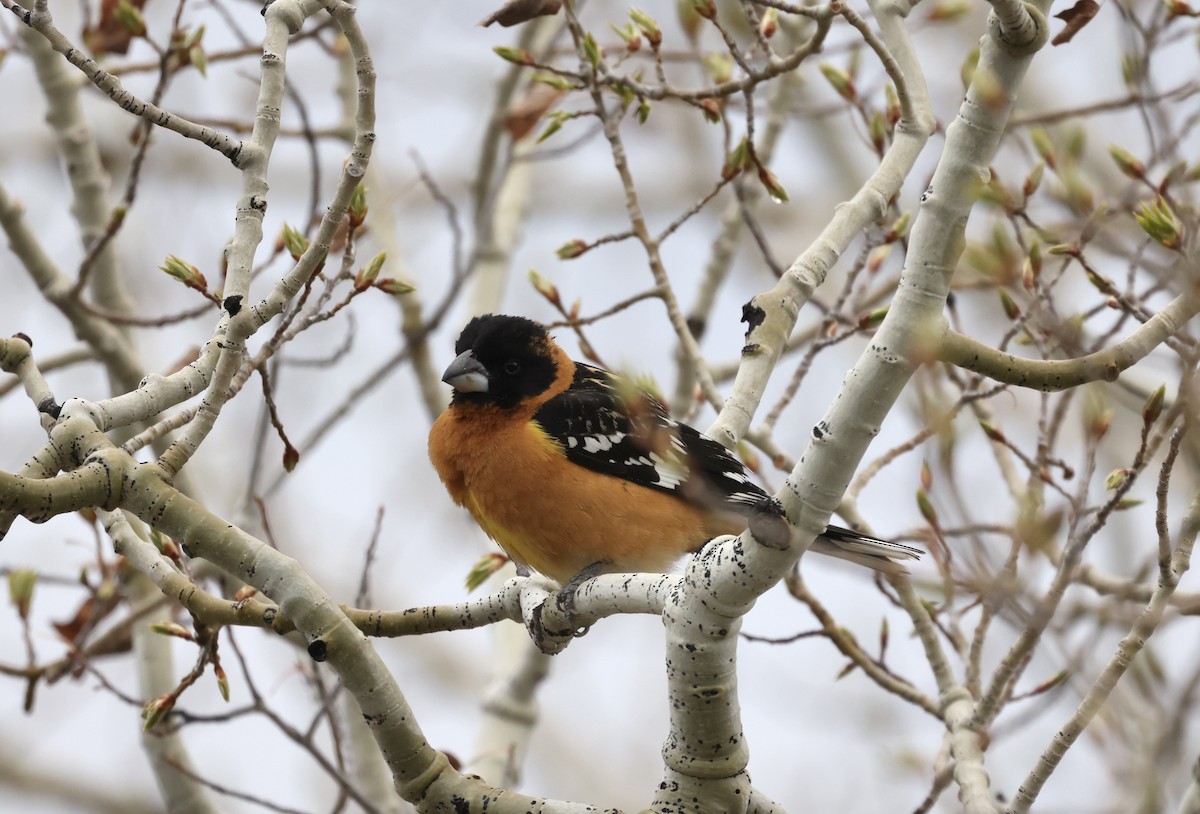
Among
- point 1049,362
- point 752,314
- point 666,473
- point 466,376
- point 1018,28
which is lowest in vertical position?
point 1049,362

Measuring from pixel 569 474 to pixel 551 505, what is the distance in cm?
20

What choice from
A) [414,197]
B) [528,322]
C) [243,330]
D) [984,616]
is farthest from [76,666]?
[414,197]

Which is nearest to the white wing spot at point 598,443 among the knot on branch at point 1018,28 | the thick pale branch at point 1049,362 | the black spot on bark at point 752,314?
the black spot on bark at point 752,314

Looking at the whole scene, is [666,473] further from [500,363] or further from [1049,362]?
[1049,362]

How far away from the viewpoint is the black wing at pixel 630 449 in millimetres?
5422

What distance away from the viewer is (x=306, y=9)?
13.8 feet

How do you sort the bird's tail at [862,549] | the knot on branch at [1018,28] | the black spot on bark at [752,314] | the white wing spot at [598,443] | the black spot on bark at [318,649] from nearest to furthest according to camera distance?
1. the knot on branch at [1018,28]
2. the black spot on bark at [318,649]
3. the black spot on bark at [752,314]
4. the bird's tail at [862,549]
5. the white wing spot at [598,443]

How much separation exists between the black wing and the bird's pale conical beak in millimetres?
300

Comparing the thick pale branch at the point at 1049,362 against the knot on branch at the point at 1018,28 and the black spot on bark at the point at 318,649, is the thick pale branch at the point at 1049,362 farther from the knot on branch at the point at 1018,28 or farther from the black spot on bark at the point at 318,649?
the black spot on bark at the point at 318,649

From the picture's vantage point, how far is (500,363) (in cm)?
607

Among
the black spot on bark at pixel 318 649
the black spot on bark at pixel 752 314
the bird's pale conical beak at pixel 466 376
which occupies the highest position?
the bird's pale conical beak at pixel 466 376

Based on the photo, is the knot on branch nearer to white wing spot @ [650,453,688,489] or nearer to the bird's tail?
the bird's tail

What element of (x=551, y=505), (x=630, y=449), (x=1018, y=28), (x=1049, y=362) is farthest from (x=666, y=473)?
(x=1018, y=28)

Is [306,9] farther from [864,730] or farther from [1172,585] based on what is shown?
[864,730]
